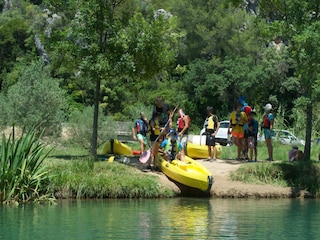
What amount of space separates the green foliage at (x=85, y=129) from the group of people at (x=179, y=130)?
8.05m

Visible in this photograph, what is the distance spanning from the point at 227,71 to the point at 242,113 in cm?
3469

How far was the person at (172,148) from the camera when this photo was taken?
1950 centimetres

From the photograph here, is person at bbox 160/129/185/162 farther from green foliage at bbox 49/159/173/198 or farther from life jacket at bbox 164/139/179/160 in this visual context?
green foliage at bbox 49/159/173/198

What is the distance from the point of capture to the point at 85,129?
28938 millimetres

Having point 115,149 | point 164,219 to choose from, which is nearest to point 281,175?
point 164,219

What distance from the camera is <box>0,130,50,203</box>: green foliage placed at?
1639 centimetres

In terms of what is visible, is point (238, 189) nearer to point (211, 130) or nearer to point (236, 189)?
point (236, 189)

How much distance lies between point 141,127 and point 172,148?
3.80 ft

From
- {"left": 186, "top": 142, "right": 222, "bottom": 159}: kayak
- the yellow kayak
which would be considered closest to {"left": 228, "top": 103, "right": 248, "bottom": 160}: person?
{"left": 186, "top": 142, "right": 222, "bottom": 159}: kayak

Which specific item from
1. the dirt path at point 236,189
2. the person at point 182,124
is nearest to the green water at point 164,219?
the dirt path at point 236,189

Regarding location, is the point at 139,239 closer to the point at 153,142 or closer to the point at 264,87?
the point at 153,142

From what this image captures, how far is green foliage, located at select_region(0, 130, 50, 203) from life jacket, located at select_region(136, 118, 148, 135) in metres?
3.90

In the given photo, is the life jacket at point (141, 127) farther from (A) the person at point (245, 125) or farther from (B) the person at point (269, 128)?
(B) the person at point (269, 128)

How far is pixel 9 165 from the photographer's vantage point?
1652 cm
